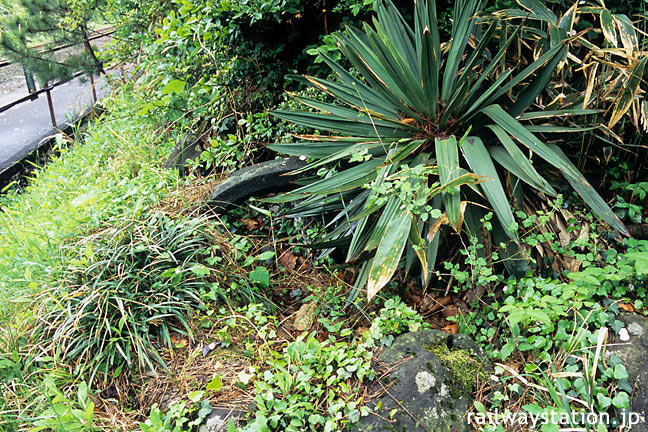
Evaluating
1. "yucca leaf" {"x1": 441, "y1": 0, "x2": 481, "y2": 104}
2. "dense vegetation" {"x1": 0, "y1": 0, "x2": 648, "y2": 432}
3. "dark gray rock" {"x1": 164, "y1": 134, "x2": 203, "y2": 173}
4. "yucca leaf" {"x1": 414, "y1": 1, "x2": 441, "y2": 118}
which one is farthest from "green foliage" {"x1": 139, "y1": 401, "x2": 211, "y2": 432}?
"dark gray rock" {"x1": 164, "y1": 134, "x2": 203, "y2": 173}

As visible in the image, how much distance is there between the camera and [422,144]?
2.66 metres

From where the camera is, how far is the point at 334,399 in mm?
2080

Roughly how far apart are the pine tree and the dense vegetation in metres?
3.76

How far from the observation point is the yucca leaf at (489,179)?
223 cm

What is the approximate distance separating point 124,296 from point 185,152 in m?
1.72

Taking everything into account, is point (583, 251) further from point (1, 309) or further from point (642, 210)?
point (1, 309)

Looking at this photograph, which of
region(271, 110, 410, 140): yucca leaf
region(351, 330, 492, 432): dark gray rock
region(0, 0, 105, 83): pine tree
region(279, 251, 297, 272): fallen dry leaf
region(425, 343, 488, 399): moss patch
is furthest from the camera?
region(0, 0, 105, 83): pine tree

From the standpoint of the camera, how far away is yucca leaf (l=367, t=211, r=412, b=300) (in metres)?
2.23

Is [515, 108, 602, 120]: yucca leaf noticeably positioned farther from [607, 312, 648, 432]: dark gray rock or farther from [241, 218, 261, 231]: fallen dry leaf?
[241, 218, 261, 231]: fallen dry leaf

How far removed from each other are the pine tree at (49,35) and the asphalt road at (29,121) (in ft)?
1.14

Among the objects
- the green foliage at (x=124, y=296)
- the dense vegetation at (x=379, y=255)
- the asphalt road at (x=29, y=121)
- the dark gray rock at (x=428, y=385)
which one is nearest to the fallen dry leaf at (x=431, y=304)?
the dense vegetation at (x=379, y=255)

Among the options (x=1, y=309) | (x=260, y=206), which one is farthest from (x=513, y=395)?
(x=1, y=309)

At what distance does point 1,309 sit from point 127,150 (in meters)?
2.05

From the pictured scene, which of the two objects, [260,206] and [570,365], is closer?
[570,365]
